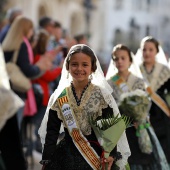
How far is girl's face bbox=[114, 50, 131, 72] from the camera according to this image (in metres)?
6.71

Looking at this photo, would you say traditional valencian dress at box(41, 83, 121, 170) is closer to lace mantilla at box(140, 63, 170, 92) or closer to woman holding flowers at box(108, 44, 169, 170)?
woman holding flowers at box(108, 44, 169, 170)

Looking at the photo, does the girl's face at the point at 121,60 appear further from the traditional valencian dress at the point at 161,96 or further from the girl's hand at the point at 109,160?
the girl's hand at the point at 109,160

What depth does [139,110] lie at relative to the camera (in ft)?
20.6

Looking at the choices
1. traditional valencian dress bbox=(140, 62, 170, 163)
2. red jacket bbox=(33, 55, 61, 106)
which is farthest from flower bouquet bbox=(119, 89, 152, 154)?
red jacket bbox=(33, 55, 61, 106)

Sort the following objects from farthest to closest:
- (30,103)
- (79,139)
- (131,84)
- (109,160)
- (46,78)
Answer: (46,78) → (30,103) → (131,84) → (79,139) → (109,160)

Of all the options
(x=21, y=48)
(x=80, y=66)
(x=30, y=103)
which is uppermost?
(x=80, y=66)

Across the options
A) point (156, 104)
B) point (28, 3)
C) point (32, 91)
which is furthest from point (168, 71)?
point (28, 3)

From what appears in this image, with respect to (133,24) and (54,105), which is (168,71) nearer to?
(54,105)

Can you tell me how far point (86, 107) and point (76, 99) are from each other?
0.10m

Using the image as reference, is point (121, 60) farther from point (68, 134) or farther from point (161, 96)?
point (68, 134)

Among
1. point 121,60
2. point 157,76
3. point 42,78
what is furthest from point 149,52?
point 42,78

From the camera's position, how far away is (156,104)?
7141 mm

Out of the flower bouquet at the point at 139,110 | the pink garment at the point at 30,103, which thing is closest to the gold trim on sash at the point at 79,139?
the flower bouquet at the point at 139,110

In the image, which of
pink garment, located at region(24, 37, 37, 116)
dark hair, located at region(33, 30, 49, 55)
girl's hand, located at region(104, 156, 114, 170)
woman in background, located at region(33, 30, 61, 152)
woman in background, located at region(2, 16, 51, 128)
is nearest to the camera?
girl's hand, located at region(104, 156, 114, 170)
